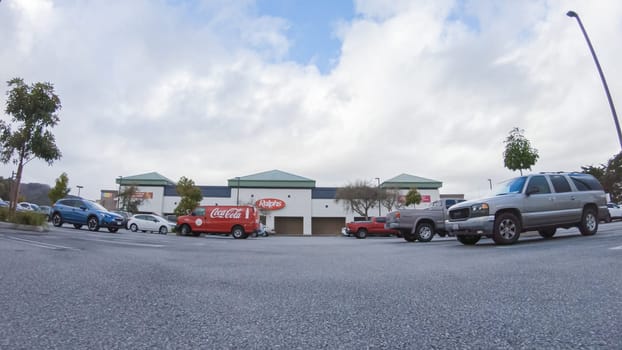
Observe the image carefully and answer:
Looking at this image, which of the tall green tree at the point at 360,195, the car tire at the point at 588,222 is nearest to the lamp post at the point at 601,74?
the car tire at the point at 588,222

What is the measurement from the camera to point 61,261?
499cm

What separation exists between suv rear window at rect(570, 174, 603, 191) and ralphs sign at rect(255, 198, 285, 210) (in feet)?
150

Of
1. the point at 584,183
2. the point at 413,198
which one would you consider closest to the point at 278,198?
the point at 413,198

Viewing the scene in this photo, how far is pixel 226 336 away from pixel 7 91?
20959mm

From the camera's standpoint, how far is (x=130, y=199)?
51.5m

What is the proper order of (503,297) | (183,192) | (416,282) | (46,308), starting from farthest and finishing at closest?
(183,192), (416,282), (503,297), (46,308)

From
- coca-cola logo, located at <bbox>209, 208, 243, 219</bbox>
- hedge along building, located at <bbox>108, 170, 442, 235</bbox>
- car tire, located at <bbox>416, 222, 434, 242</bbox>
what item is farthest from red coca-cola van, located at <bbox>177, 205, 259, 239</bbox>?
hedge along building, located at <bbox>108, 170, 442, 235</bbox>

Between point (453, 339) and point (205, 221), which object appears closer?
point (453, 339)

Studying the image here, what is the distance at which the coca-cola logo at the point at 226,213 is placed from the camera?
70.3ft

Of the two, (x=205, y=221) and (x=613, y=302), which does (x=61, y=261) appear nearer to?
(x=613, y=302)

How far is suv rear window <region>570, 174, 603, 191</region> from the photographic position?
964cm

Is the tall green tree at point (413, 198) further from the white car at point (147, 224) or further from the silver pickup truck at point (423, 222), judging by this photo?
the silver pickup truck at point (423, 222)

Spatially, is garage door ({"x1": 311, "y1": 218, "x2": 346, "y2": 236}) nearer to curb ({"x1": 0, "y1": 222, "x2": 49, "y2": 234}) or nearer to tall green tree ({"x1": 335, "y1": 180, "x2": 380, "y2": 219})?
tall green tree ({"x1": 335, "y1": 180, "x2": 380, "y2": 219})

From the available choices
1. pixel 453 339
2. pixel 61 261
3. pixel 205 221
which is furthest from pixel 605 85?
pixel 205 221
